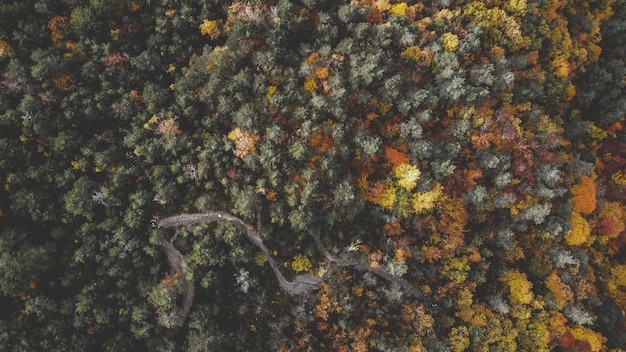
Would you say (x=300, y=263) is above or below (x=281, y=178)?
below

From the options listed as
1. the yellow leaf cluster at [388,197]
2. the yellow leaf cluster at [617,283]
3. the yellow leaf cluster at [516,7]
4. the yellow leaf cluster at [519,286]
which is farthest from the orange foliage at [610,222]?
the yellow leaf cluster at [388,197]

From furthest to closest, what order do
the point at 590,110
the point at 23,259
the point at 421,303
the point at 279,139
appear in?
the point at 590,110 → the point at 421,303 → the point at 279,139 → the point at 23,259

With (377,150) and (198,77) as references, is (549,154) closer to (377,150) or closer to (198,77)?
(377,150)

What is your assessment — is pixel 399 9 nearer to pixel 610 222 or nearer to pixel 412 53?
pixel 412 53

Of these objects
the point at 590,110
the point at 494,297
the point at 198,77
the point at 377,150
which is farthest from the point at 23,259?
the point at 590,110

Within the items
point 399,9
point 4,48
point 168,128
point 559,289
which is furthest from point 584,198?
point 4,48

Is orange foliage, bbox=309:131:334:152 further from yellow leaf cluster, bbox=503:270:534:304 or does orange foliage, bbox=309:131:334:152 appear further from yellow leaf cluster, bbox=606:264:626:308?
yellow leaf cluster, bbox=606:264:626:308

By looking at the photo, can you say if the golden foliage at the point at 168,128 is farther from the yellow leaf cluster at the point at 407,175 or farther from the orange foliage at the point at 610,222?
the orange foliage at the point at 610,222
